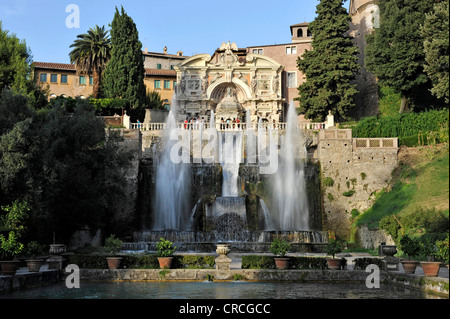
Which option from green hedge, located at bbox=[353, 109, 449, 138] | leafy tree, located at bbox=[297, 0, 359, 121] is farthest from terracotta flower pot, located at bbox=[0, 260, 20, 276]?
leafy tree, located at bbox=[297, 0, 359, 121]

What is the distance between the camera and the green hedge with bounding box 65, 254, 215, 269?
59.6ft

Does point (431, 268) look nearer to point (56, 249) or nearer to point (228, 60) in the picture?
point (56, 249)

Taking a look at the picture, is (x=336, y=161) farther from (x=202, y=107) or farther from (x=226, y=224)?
→ (x=202, y=107)

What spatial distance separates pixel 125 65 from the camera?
47.9 metres

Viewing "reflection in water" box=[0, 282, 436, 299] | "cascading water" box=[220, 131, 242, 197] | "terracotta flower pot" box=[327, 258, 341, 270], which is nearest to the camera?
"reflection in water" box=[0, 282, 436, 299]

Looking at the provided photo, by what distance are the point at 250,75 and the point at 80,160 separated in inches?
1110

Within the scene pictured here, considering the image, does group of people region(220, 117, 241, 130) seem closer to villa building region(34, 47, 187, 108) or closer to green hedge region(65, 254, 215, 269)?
villa building region(34, 47, 187, 108)

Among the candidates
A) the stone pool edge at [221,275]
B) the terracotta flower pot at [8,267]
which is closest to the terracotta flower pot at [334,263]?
the stone pool edge at [221,275]

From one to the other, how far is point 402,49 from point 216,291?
1087 inches

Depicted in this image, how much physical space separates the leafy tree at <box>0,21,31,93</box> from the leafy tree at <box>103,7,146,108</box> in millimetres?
10078

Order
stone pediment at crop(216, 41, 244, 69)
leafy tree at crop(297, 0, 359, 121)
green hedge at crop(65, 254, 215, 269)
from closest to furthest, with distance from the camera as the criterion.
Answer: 1. green hedge at crop(65, 254, 215, 269)
2. leafy tree at crop(297, 0, 359, 121)
3. stone pediment at crop(216, 41, 244, 69)

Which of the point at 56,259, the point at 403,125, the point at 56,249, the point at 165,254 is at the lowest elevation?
the point at 56,259

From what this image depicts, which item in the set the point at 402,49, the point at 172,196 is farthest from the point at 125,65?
the point at 402,49

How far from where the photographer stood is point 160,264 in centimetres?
1797
